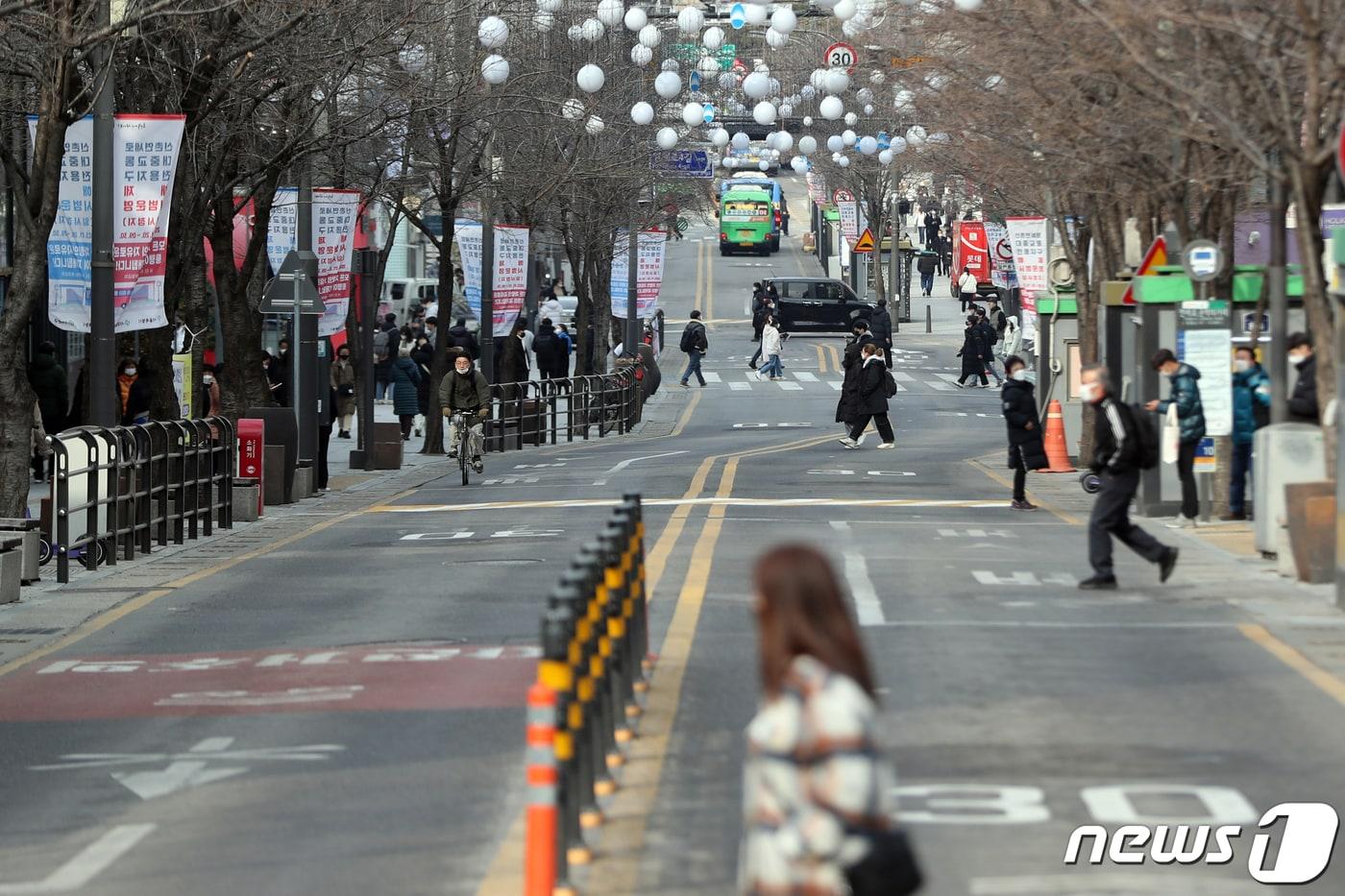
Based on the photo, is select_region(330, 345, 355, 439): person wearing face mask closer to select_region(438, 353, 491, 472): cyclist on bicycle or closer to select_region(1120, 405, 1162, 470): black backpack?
select_region(438, 353, 491, 472): cyclist on bicycle

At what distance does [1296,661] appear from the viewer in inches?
520

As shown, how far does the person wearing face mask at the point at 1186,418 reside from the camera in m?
21.7

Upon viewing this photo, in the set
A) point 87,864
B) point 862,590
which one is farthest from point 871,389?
point 87,864

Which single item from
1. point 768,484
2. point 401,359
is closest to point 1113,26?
point 768,484

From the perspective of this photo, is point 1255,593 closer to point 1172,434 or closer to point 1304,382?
point 1172,434

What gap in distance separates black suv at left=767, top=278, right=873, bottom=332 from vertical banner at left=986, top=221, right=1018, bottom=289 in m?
7.72

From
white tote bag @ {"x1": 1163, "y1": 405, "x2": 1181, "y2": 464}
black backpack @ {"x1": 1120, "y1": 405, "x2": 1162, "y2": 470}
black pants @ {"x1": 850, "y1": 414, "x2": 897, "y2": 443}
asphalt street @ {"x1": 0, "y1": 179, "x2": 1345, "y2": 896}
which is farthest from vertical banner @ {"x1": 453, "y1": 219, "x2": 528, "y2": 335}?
black backpack @ {"x1": 1120, "y1": 405, "x2": 1162, "y2": 470}

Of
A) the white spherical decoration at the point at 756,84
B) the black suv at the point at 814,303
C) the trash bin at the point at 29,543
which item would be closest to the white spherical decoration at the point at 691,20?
the white spherical decoration at the point at 756,84

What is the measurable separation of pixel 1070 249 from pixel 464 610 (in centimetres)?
1848

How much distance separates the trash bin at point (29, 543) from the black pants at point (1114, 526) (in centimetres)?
822

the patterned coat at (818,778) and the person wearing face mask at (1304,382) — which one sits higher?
the person wearing face mask at (1304,382)

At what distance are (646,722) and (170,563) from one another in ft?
34.3

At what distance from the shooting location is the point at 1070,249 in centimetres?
3281

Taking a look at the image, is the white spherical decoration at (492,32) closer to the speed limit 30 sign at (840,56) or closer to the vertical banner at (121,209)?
the vertical banner at (121,209)
